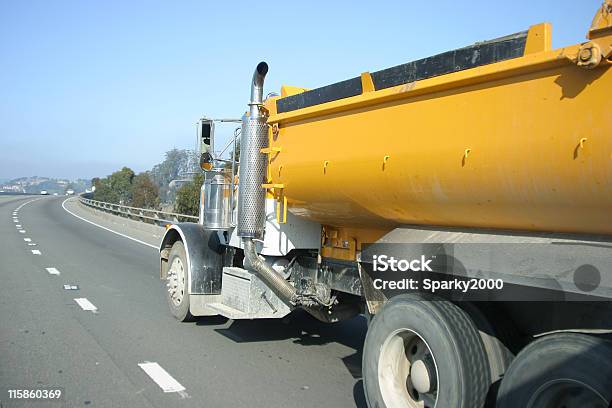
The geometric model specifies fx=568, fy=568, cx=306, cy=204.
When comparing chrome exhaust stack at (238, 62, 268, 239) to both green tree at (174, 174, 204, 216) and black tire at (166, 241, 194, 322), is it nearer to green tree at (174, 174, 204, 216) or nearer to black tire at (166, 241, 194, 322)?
black tire at (166, 241, 194, 322)

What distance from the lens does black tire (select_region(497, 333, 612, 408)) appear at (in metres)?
2.56

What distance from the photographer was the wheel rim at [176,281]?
7441mm

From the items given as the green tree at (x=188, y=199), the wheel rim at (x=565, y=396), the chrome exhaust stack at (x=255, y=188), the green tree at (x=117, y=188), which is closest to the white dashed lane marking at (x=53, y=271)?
the chrome exhaust stack at (x=255, y=188)

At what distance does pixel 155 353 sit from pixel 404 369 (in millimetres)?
3228

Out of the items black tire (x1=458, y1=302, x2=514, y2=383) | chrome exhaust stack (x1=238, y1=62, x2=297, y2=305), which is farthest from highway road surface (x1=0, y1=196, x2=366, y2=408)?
black tire (x1=458, y1=302, x2=514, y2=383)

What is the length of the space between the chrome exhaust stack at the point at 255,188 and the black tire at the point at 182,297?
1.63 m

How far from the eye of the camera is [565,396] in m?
2.82

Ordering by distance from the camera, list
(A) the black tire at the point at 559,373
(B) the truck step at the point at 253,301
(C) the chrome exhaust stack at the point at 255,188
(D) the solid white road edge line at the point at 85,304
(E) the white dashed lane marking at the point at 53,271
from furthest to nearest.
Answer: (E) the white dashed lane marking at the point at 53,271 < (D) the solid white road edge line at the point at 85,304 < (B) the truck step at the point at 253,301 < (C) the chrome exhaust stack at the point at 255,188 < (A) the black tire at the point at 559,373

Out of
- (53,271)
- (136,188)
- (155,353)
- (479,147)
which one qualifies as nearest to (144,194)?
(136,188)

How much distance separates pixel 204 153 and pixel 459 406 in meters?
4.70

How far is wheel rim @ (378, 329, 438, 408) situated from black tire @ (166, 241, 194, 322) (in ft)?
12.3

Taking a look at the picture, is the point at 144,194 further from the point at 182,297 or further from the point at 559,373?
the point at 559,373

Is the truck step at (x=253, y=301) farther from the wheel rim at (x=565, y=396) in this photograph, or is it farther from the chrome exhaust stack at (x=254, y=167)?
the wheel rim at (x=565, y=396)

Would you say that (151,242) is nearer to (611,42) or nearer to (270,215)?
(270,215)
